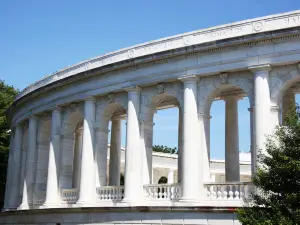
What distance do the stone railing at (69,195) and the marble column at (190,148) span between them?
48.1 feet

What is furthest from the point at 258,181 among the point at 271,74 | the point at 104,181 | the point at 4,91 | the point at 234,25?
the point at 4,91

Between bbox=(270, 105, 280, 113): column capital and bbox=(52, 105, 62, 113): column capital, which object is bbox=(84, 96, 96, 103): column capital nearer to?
bbox=(52, 105, 62, 113): column capital

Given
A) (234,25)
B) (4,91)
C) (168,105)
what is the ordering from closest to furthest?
(234,25)
(168,105)
(4,91)

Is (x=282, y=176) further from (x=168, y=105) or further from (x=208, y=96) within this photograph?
(x=168, y=105)

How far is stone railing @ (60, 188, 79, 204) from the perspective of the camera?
56281 millimetres

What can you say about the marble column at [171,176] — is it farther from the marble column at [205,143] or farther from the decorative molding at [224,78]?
the decorative molding at [224,78]

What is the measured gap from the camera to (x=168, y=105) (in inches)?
2362

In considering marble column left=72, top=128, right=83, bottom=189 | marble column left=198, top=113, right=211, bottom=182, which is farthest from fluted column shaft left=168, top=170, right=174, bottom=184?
marble column left=198, top=113, right=211, bottom=182

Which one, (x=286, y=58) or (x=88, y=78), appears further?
(x=88, y=78)

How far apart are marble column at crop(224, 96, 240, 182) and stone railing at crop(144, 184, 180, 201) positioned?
7221 millimetres

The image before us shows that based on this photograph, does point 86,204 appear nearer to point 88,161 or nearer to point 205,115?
point 88,161

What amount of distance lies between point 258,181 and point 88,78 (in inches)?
1063

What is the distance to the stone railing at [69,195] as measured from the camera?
5628 centimetres

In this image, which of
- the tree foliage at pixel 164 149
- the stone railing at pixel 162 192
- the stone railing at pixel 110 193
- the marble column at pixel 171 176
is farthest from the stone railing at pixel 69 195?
the tree foliage at pixel 164 149
